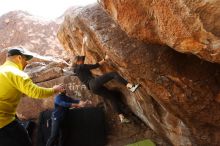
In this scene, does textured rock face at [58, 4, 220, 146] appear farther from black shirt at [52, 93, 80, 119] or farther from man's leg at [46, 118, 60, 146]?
man's leg at [46, 118, 60, 146]

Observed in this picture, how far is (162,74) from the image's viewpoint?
→ 16.5ft

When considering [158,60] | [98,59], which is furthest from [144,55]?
[98,59]

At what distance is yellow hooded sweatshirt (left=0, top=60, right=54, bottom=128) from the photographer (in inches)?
201

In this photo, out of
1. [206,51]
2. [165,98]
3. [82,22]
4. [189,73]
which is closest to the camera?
[206,51]

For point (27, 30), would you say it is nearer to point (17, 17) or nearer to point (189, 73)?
point (17, 17)

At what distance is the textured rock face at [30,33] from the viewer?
18000 mm

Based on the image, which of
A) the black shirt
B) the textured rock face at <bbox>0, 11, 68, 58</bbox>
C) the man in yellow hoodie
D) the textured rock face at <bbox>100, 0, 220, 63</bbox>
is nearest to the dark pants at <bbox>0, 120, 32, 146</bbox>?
the man in yellow hoodie

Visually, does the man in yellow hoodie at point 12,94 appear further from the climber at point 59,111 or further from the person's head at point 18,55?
the climber at point 59,111

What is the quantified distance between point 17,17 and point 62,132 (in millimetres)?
12752

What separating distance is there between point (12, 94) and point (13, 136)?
0.64 m

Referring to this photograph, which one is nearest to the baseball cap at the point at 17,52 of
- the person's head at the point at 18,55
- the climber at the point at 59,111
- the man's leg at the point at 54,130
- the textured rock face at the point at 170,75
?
the person's head at the point at 18,55

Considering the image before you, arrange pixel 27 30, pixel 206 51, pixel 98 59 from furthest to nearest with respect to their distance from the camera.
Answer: pixel 27 30 < pixel 98 59 < pixel 206 51

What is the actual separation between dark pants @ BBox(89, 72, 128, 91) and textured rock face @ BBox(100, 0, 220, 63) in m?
2.58

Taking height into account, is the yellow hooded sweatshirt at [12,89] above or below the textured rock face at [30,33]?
above
